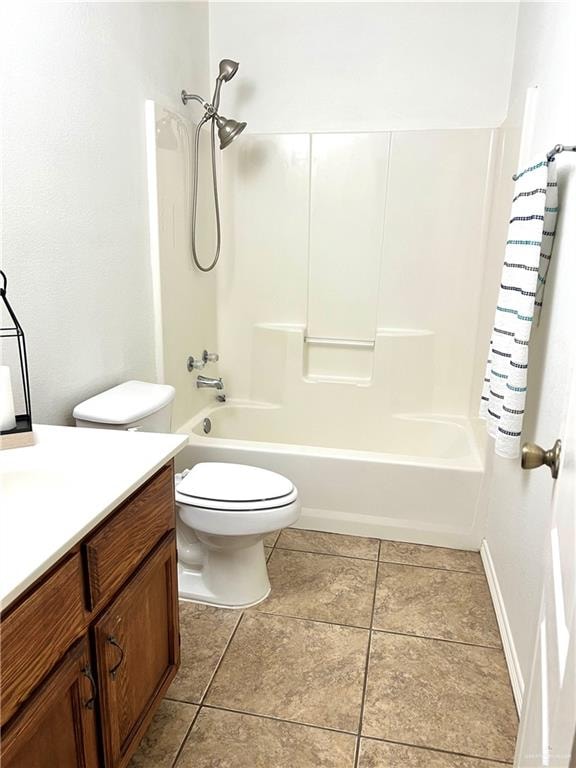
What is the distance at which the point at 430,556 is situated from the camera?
2316 mm

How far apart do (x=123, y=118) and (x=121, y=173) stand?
0.19 m

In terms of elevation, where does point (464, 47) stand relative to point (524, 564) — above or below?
above

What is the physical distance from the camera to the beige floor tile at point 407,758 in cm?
138

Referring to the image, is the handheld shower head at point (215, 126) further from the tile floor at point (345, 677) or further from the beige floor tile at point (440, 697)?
the beige floor tile at point (440, 697)

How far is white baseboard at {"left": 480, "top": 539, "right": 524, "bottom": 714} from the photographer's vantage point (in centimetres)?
157

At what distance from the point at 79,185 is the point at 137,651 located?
4.39 feet

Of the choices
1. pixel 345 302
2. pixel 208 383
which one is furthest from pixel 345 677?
pixel 345 302

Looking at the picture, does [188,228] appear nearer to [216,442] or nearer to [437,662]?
[216,442]

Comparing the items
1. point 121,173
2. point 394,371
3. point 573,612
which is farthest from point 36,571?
point 394,371

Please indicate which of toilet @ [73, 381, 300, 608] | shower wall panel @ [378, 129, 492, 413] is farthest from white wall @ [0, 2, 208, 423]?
shower wall panel @ [378, 129, 492, 413]

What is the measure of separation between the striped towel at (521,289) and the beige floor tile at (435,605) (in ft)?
2.30

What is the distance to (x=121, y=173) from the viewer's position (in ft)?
6.37

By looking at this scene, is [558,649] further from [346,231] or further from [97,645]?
[346,231]

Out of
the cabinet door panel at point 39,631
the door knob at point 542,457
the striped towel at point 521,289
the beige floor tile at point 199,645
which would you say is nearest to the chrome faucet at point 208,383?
the beige floor tile at point 199,645
